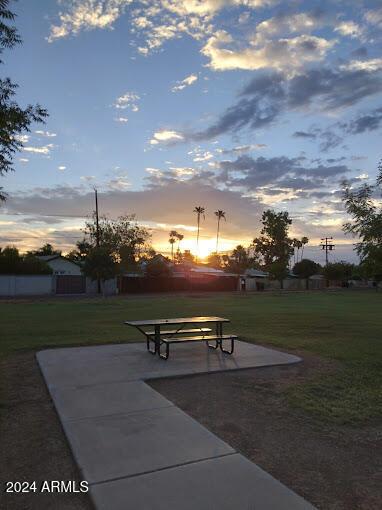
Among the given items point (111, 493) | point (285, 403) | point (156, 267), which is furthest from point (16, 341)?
point (156, 267)

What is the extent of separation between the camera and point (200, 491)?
321 centimetres

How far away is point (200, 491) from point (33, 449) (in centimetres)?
185

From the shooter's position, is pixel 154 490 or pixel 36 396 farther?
pixel 36 396

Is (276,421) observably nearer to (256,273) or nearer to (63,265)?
(63,265)

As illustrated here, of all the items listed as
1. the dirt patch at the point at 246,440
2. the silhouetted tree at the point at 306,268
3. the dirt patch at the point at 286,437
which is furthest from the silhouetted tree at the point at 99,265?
the silhouetted tree at the point at 306,268

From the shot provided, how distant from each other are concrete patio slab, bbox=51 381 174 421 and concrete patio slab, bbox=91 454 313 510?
5.51 ft

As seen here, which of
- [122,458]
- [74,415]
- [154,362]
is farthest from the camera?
[154,362]

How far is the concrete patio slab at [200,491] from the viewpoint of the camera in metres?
3.04

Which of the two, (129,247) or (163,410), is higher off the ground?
(129,247)

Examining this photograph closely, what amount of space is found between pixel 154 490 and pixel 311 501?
1.18m

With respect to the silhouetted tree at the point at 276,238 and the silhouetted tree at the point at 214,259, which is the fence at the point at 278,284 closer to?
the silhouetted tree at the point at 276,238

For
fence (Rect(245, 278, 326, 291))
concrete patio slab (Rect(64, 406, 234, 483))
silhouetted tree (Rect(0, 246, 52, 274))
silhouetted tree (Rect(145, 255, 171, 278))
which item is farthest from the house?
concrete patio slab (Rect(64, 406, 234, 483))

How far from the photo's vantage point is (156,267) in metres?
56.1

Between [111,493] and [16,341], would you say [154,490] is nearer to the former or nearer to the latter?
[111,493]
